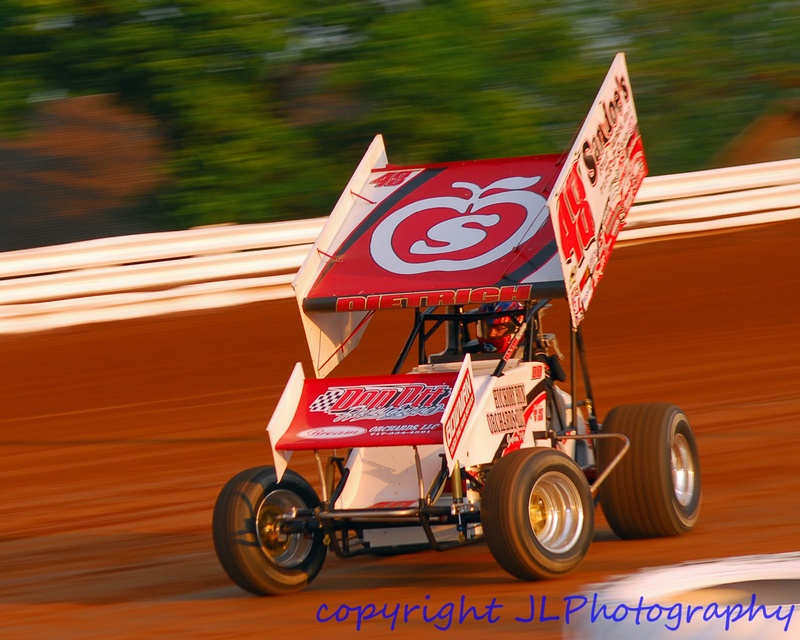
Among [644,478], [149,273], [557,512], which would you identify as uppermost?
[557,512]

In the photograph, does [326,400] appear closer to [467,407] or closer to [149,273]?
[467,407]

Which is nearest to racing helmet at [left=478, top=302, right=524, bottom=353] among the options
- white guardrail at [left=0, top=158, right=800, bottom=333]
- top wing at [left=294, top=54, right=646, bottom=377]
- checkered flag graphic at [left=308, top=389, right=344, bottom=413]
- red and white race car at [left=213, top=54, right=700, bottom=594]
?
red and white race car at [left=213, top=54, right=700, bottom=594]

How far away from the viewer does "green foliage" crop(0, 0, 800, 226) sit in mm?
17500

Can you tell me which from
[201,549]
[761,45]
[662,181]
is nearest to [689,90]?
[761,45]

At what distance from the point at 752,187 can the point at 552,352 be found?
958 centimetres

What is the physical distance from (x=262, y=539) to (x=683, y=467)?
2632mm

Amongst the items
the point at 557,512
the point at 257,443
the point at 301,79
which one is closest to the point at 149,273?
the point at 257,443

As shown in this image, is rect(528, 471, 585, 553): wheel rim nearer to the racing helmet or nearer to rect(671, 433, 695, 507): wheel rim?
the racing helmet

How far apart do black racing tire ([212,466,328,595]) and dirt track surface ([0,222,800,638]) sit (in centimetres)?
13

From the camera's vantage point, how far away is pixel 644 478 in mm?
7086

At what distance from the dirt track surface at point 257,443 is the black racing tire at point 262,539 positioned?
13cm

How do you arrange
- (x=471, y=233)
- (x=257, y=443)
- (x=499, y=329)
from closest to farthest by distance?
1. (x=471, y=233)
2. (x=499, y=329)
3. (x=257, y=443)

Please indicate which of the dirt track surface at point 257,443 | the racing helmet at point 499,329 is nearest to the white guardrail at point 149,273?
the dirt track surface at point 257,443

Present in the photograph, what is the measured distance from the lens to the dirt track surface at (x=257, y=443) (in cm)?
642
